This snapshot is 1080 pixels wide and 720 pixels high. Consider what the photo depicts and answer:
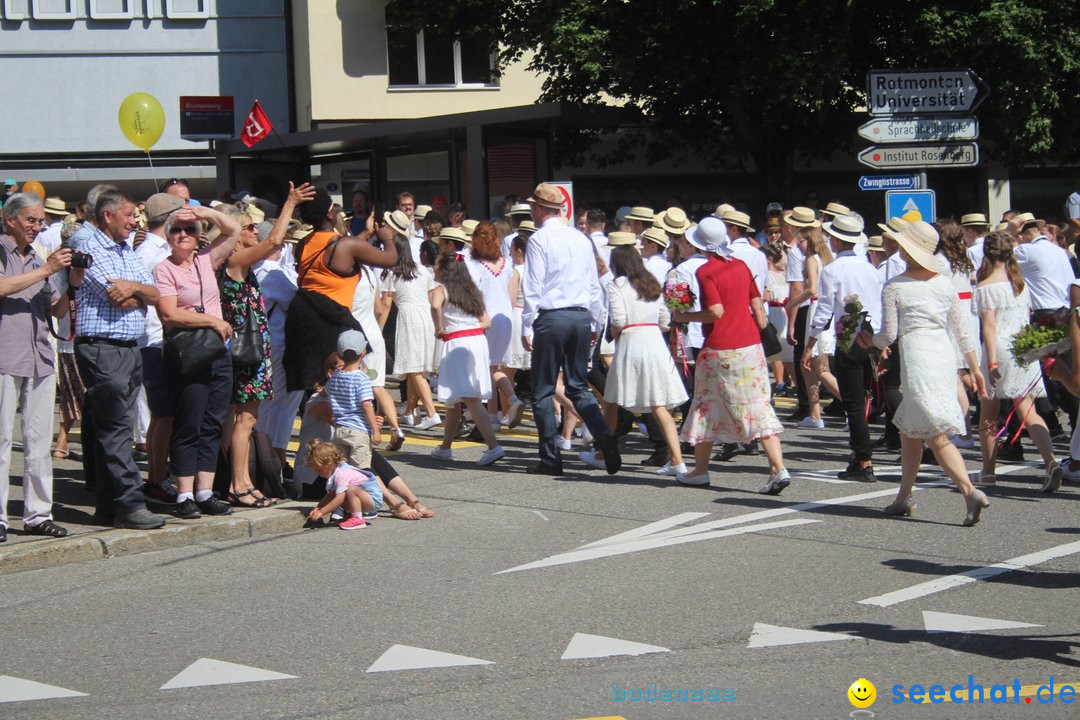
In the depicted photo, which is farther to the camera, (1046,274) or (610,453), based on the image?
(1046,274)

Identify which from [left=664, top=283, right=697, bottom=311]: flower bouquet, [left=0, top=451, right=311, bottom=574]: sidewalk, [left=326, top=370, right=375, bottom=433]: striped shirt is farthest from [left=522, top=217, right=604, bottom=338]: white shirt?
[left=0, top=451, right=311, bottom=574]: sidewalk

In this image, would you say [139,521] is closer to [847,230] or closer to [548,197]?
[548,197]

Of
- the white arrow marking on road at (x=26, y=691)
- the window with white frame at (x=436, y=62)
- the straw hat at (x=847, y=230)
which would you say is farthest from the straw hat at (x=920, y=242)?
the window with white frame at (x=436, y=62)

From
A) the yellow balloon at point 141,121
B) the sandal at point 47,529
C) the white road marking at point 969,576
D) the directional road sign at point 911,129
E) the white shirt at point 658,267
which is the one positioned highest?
the yellow balloon at point 141,121

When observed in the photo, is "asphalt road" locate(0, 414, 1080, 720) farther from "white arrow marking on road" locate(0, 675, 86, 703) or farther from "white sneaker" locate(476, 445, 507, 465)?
"white sneaker" locate(476, 445, 507, 465)

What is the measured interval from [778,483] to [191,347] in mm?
4030

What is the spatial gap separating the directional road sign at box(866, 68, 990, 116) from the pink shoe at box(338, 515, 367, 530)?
785 cm

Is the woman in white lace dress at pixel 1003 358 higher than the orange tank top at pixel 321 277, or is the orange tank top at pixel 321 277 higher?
the orange tank top at pixel 321 277

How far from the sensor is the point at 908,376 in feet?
28.4

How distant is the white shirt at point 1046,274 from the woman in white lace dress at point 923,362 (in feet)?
13.6

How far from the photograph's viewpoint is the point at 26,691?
5605 mm

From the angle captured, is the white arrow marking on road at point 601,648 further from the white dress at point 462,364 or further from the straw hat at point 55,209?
the straw hat at point 55,209

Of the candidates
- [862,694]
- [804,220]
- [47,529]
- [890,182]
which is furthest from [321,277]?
[890,182]

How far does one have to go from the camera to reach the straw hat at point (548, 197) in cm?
1068
